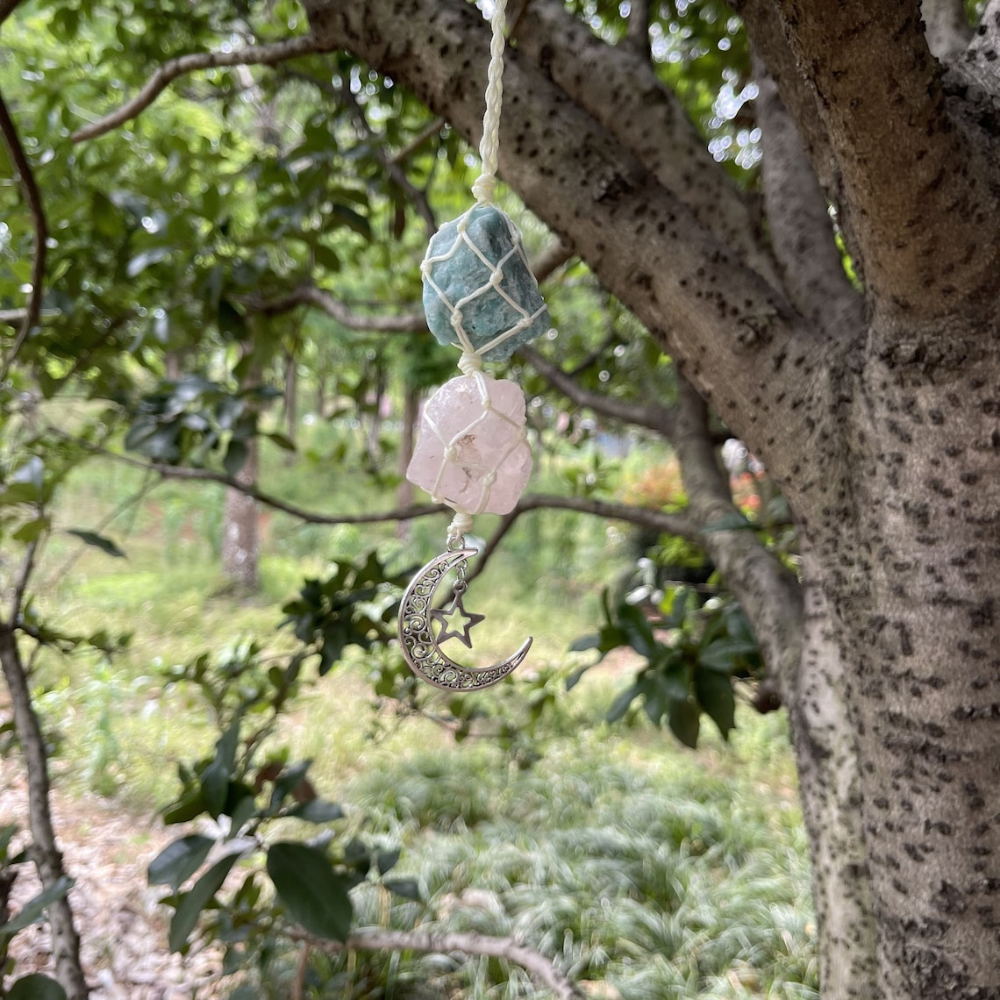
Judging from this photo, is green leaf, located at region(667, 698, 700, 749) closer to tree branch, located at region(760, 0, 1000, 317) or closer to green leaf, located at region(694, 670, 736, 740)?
green leaf, located at region(694, 670, 736, 740)

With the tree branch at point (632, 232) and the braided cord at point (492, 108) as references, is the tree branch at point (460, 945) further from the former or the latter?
the braided cord at point (492, 108)

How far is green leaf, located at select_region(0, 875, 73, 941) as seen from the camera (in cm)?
78

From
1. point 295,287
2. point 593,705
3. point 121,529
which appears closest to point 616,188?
point 295,287

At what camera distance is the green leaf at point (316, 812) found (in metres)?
1.03

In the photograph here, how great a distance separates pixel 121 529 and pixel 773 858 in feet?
16.4

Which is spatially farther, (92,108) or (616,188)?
(92,108)

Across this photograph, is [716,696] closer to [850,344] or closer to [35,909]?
[850,344]

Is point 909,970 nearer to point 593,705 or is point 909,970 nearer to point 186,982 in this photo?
point 186,982

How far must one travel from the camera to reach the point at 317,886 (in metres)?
0.91

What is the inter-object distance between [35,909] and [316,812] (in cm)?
36

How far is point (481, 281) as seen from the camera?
52 centimetres

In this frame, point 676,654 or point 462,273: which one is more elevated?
point 462,273

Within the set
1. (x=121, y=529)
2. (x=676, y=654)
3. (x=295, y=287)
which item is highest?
(x=121, y=529)

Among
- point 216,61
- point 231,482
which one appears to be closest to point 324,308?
point 231,482
